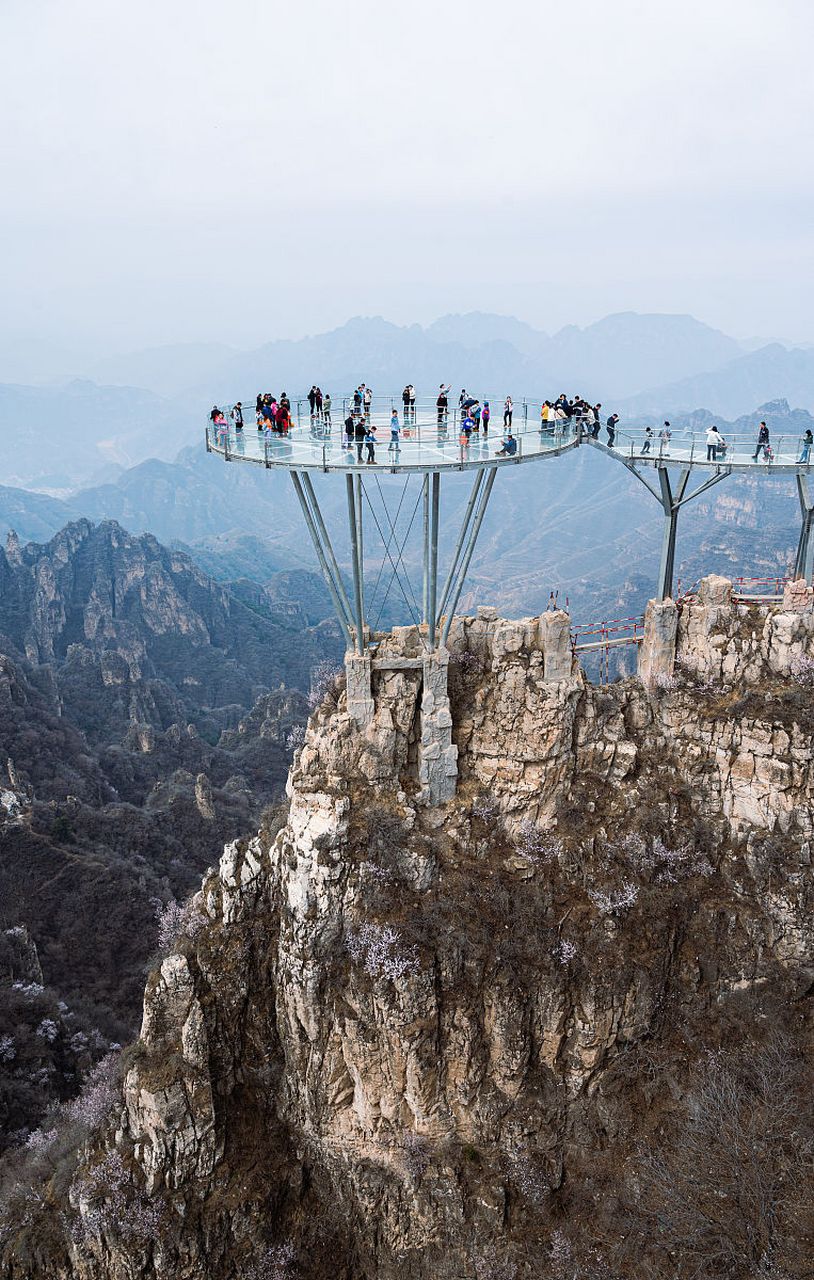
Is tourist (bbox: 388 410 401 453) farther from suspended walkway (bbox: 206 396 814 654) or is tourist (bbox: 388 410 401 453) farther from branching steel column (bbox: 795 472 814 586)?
branching steel column (bbox: 795 472 814 586)

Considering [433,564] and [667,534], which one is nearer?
[433,564]

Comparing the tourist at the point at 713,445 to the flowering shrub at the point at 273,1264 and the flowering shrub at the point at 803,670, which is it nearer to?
the flowering shrub at the point at 803,670

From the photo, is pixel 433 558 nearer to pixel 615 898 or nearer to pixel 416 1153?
pixel 615 898

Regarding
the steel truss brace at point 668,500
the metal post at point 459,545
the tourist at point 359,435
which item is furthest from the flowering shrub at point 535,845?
the tourist at point 359,435

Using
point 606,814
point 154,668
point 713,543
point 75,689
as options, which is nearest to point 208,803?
point 75,689

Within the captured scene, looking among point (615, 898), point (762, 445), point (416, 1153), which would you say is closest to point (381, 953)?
point (416, 1153)

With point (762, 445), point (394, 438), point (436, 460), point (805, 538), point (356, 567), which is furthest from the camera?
point (805, 538)

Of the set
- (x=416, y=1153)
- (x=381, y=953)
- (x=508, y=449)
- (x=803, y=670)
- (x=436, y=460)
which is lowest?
(x=416, y=1153)
